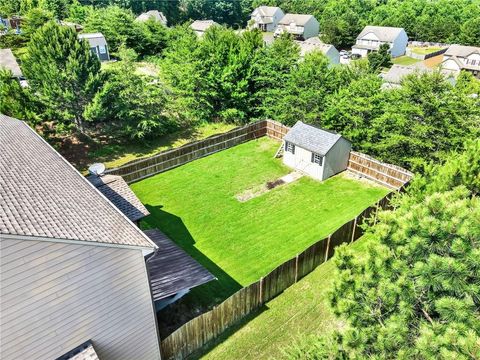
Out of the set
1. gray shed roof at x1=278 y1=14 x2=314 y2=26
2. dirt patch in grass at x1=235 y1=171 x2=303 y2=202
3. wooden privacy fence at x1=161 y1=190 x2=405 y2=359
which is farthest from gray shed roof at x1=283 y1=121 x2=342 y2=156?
gray shed roof at x1=278 y1=14 x2=314 y2=26

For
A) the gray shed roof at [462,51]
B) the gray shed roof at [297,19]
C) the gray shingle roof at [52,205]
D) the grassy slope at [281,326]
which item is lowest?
the grassy slope at [281,326]

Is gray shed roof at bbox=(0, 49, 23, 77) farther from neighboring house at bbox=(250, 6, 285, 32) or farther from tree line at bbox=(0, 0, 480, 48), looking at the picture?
neighboring house at bbox=(250, 6, 285, 32)

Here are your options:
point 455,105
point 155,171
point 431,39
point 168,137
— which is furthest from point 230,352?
point 431,39

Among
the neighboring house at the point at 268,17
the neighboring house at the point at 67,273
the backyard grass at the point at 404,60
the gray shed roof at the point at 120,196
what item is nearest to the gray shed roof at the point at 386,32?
the backyard grass at the point at 404,60

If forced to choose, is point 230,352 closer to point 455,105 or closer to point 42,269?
point 42,269

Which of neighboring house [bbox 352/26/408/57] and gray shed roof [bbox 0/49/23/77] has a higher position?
gray shed roof [bbox 0/49/23/77]

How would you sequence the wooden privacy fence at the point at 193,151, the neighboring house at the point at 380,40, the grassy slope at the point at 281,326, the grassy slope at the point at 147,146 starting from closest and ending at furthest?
the grassy slope at the point at 281,326 < the wooden privacy fence at the point at 193,151 < the grassy slope at the point at 147,146 < the neighboring house at the point at 380,40

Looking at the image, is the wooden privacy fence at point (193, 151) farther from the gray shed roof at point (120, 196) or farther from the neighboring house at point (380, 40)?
the neighboring house at point (380, 40)
